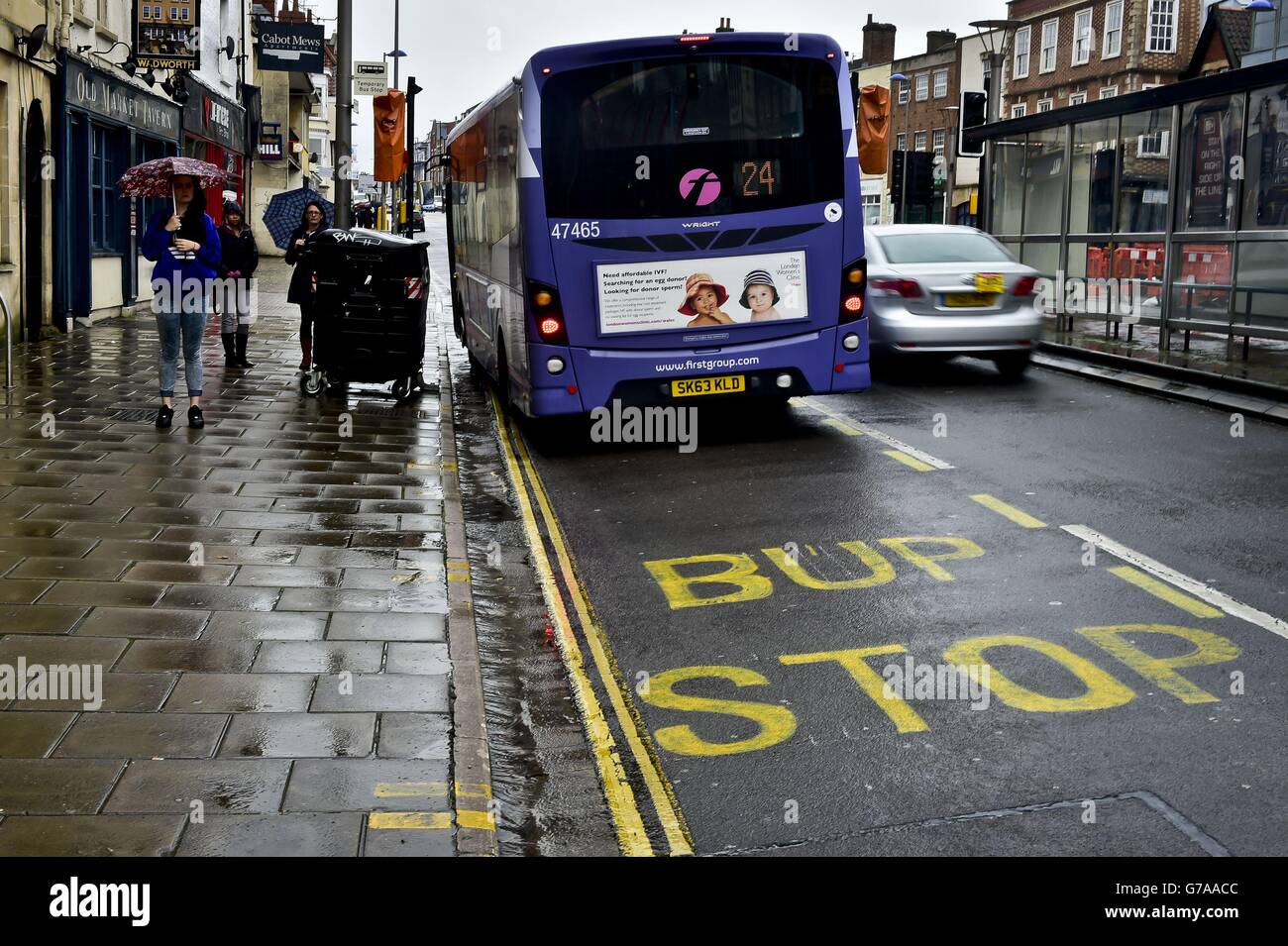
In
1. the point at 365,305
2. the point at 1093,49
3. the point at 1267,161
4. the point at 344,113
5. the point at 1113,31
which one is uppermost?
the point at 1113,31

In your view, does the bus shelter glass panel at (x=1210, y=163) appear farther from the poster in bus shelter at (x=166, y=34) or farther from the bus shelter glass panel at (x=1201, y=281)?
the poster in bus shelter at (x=166, y=34)

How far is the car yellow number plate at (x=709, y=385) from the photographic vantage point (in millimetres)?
11828

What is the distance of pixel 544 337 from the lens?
38.0 feet

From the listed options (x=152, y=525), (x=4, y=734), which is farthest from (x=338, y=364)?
→ (x=4, y=734)

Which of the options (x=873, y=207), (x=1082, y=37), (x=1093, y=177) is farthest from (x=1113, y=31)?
(x=1093, y=177)

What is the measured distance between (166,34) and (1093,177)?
14476 mm

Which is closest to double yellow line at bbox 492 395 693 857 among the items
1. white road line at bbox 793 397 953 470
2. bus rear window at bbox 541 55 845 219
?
white road line at bbox 793 397 953 470

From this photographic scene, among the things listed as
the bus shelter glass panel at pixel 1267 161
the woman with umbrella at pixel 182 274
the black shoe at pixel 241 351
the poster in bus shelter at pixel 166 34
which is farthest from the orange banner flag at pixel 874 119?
the woman with umbrella at pixel 182 274

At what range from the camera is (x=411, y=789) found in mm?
4656

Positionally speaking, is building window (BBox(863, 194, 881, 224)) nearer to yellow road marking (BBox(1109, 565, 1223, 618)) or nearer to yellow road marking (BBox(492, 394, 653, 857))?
yellow road marking (BBox(492, 394, 653, 857))

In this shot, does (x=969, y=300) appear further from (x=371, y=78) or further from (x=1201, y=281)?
(x=371, y=78)

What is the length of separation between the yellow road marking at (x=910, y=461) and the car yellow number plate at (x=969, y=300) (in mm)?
4451

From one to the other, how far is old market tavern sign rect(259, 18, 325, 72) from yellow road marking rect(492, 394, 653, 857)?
74.1 ft

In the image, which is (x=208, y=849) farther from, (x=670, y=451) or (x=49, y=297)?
(x=49, y=297)
